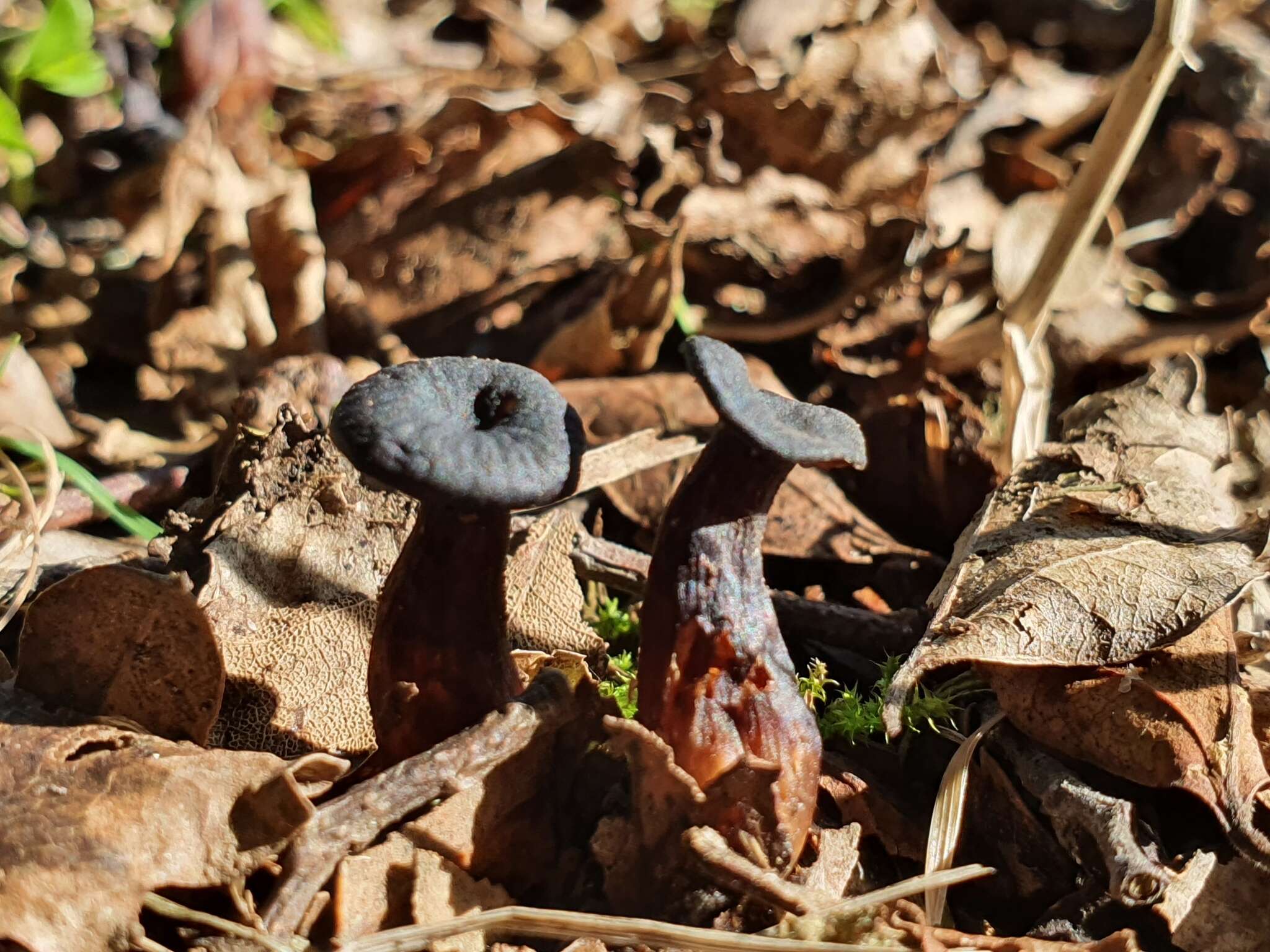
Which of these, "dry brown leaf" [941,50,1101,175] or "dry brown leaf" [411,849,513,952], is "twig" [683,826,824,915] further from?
"dry brown leaf" [941,50,1101,175]

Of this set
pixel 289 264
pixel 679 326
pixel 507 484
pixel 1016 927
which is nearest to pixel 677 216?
pixel 679 326

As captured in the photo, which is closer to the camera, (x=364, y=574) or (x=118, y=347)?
(x=364, y=574)

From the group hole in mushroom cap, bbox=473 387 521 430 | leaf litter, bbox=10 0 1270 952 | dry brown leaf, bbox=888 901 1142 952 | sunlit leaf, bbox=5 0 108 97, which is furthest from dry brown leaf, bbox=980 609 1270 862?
sunlit leaf, bbox=5 0 108 97

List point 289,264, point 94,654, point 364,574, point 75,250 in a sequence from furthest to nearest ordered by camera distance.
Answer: point 75,250 → point 289,264 → point 364,574 → point 94,654

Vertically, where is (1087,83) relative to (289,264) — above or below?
above

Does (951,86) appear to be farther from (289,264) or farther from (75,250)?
(75,250)

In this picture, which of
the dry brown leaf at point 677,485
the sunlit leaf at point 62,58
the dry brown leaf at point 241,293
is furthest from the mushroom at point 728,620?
the sunlit leaf at point 62,58

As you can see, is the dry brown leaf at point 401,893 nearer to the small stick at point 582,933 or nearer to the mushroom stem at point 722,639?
the small stick at point 582,933
